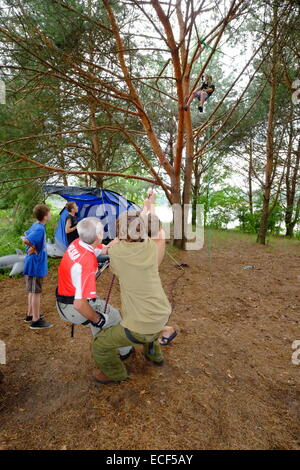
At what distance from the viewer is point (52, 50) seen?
3.72m

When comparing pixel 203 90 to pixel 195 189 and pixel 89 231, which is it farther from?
pixel 195 189

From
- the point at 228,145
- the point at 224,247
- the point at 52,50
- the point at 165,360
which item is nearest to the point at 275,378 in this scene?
the point at 165,360

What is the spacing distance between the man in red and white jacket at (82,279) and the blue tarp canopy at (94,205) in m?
4.13

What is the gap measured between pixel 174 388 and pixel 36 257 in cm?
223

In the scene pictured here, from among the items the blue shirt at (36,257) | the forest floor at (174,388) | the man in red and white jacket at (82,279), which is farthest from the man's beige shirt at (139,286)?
the blue shirt at (36,257)

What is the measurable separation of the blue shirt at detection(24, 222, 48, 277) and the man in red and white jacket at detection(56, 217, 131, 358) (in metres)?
1.12

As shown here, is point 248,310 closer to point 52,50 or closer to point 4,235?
point 52,50

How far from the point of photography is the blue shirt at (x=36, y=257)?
3195 mm

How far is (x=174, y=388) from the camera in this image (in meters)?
2.28

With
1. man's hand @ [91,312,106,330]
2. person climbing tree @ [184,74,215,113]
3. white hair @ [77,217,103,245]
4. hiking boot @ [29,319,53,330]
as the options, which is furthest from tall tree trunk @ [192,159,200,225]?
man's hand @ [91,312,106,330]

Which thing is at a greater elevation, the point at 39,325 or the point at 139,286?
the point at 139,286

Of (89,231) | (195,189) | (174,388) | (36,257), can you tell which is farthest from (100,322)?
(195,189)
